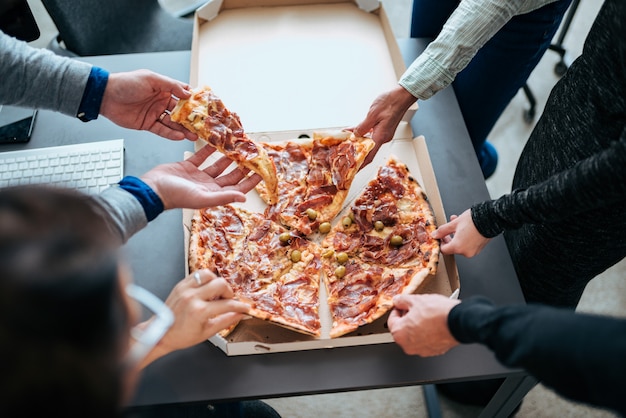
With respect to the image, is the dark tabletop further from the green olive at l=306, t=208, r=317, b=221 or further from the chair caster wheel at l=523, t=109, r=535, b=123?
the chair caster wheel at l=523, t=109, r=535, b=123

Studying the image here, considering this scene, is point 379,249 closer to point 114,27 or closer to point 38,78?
point 38,78

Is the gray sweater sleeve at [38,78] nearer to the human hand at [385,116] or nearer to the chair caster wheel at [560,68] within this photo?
the human hand at [385,116]

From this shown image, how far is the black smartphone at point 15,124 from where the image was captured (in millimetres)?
1977

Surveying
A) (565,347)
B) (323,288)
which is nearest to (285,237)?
(323,288)

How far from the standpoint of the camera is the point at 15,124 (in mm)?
2014

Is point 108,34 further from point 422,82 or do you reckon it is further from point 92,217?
point 92,217

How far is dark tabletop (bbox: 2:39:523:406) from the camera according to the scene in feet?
4.83

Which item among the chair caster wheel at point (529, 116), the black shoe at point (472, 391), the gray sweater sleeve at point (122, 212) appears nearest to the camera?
the gray sweater sleeve at point (122, 212)

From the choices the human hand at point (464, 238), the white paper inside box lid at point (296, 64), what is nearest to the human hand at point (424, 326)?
the human hand at point (464, 238)

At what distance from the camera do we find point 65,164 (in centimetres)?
188

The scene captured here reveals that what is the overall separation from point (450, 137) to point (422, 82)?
0.93 ft

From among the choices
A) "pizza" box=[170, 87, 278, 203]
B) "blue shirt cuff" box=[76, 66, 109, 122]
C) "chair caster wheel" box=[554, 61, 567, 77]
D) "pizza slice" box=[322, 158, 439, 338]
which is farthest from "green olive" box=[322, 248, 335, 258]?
"chair caster wheel" box=[554, 61, 567, 77]

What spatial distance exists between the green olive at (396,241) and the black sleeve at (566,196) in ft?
1.08

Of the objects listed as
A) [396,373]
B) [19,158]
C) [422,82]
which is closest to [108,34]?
[19,158]
